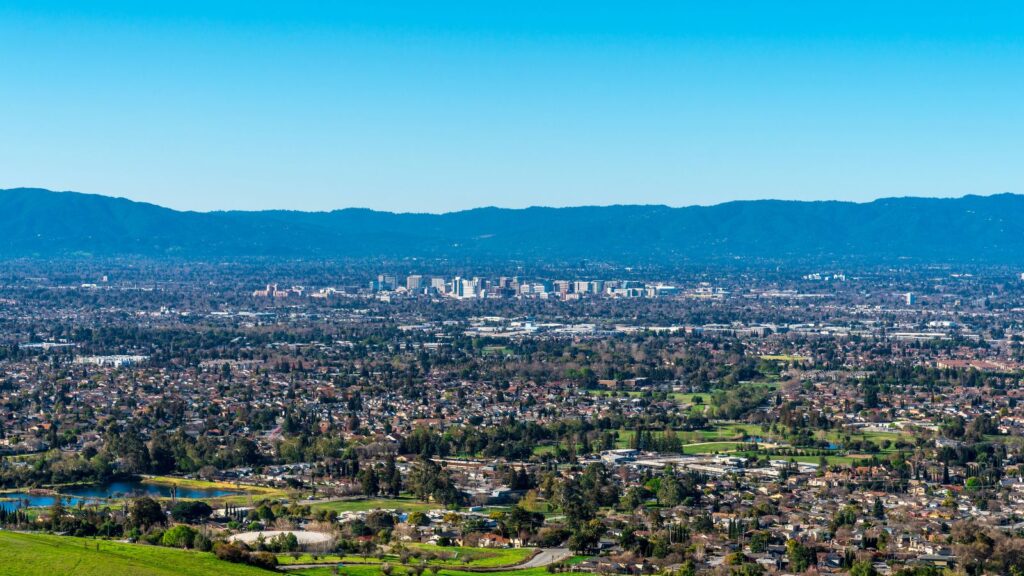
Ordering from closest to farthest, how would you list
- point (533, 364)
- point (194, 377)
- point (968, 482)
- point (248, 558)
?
point (248, 558)
point (968, 482)
point (194, 377)
point (533, 364)

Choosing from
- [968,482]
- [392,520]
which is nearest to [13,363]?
[392,520]

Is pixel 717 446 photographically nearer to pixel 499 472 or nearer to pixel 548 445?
pixel 548 445

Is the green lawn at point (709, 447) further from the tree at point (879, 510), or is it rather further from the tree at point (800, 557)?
the tree at point (800, 557)

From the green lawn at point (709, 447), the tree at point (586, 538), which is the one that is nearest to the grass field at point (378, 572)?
the tree at point (586, 538)

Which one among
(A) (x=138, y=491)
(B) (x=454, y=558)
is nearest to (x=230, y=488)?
(A) (x=138, y=491)

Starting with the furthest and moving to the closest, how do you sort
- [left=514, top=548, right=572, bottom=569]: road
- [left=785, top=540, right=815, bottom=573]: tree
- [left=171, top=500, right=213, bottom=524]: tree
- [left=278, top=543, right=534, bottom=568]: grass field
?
[left=171, top=500, right=213, bottom=524]: tree
[left=514, top=548, right=572, bottom=569]: road
[left=278, top=543, right=534, bottom=568]: grass field
[left=785, top=540, right=815, bottom=573]: tree

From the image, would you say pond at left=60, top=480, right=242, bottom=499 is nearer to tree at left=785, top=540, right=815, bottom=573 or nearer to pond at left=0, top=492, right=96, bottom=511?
pond at left=0, top=492, right=96, bottom=511

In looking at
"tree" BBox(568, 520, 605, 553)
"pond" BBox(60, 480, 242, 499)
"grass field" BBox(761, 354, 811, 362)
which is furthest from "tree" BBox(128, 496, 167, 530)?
"grass field" BBox(761, 354, 811, 362)
